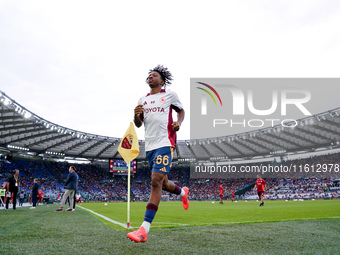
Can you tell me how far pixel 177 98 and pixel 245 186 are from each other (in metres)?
48.8

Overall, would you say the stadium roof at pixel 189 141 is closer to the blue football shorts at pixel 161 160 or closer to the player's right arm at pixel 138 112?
the player's right arm at pixel 138 112

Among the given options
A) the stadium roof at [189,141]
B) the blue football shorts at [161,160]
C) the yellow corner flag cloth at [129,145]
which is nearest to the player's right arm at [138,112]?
the yellow corner flag cloth at [129,145]

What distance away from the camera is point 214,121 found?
3503 centimetres

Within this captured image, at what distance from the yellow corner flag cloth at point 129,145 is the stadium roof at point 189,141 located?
26.2 metres

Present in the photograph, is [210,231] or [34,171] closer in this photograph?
[210,231]

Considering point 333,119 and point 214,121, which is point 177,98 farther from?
point 333,119

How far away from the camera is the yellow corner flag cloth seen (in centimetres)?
421

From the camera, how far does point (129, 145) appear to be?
14.0 ft

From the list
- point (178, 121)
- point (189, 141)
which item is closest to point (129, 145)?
point (178, 121)

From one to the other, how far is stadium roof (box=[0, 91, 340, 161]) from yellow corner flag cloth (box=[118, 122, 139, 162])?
85.9 ft

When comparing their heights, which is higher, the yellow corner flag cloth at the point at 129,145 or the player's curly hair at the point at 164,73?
the player's curly hair at the point at 164,73

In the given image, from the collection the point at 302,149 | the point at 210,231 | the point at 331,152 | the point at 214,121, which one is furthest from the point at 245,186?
the point at 210,231

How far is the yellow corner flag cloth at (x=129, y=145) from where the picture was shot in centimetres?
421

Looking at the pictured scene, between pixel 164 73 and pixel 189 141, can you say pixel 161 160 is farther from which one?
pixel 189 141
